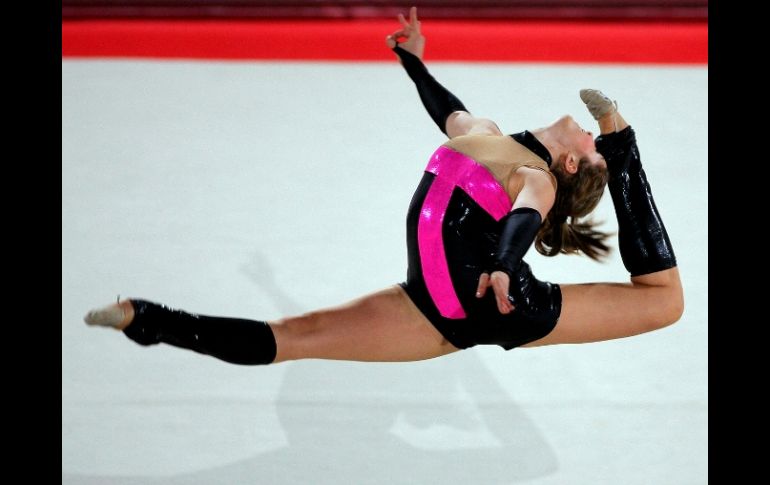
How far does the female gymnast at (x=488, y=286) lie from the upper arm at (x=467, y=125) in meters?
0.03

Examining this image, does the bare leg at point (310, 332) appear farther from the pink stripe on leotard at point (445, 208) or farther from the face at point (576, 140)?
the face at point (576, 140)

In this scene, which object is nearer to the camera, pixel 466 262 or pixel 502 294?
pixel 502 294

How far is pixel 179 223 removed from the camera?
354cm

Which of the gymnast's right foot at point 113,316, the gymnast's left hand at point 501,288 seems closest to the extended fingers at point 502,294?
the gymnast's left hand at point 501,288

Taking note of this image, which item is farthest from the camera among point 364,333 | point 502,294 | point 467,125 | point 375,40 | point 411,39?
point 375,40

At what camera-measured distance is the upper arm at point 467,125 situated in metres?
2.63

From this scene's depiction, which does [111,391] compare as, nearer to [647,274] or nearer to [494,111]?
[647,274]

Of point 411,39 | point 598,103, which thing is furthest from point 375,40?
point 598,103

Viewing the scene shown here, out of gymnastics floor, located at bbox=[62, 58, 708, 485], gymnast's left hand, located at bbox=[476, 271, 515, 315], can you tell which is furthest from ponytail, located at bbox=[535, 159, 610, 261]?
gymnast's left hand, located at bbox=[476, 271, 515, 315]

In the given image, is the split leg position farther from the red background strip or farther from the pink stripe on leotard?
the red background strip

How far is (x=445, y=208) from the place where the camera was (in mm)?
2412

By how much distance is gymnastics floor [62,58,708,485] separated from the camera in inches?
99.0

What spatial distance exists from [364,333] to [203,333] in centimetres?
39

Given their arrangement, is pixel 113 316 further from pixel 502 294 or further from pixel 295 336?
pixel 502 294
